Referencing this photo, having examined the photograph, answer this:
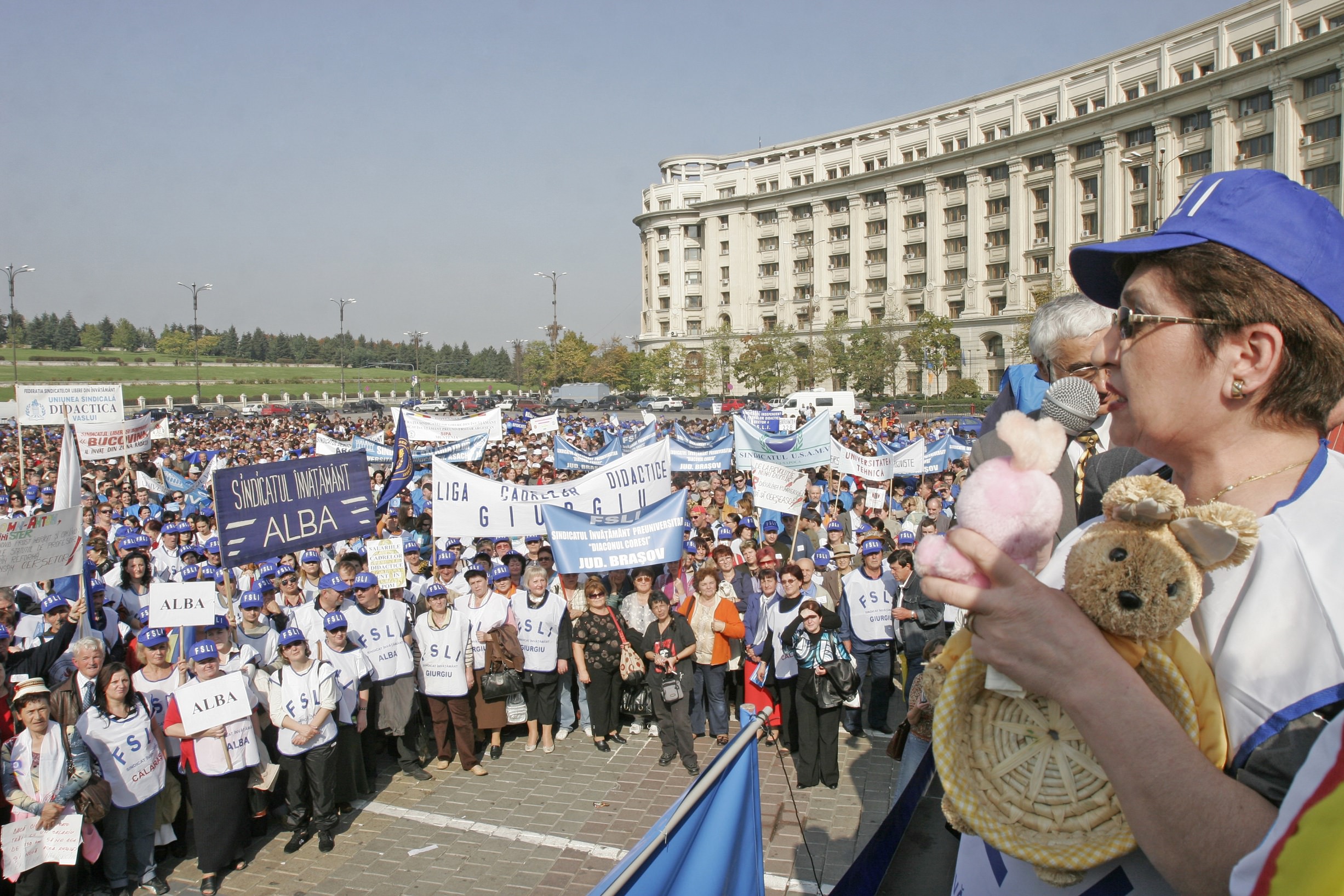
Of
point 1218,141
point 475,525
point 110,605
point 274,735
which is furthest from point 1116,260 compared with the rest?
point 1218,141

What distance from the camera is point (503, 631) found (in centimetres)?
921

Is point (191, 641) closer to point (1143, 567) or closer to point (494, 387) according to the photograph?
point (1143, 567)

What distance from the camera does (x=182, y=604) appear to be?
823 cm

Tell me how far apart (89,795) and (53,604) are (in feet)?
9.74

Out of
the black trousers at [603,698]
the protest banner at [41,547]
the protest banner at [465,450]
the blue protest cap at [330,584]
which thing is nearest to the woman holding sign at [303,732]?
the blue protest cap at [330,584]

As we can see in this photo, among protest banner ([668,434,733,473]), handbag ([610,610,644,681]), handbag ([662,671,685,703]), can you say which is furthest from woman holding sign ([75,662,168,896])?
protest banner ([668,434,733,473])

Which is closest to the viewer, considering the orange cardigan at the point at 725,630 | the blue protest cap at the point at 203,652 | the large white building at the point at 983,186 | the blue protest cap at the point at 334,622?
the blue protest cap at the point at 203,652

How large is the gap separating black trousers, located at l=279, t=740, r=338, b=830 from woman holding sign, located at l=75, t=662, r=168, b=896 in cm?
95

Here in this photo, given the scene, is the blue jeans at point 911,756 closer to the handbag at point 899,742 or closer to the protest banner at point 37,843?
the handbag at point 899,742

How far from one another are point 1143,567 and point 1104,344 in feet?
1.47

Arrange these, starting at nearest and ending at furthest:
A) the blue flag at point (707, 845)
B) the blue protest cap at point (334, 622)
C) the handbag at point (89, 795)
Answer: the blue flag at point (707, 845) → the handbag at point (89, 795) → the blue protest cap at point (334, 622)

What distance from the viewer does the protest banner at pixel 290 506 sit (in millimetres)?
9148

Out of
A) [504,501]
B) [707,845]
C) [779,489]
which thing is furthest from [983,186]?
[707,845]

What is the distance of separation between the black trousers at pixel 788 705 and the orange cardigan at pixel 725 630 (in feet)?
2.00
